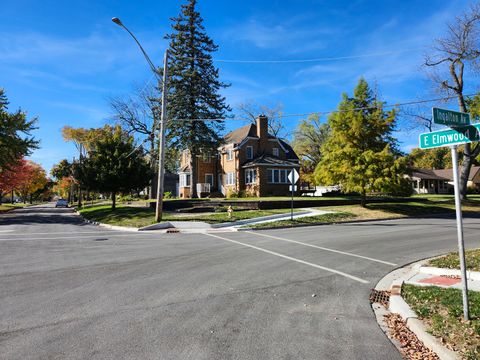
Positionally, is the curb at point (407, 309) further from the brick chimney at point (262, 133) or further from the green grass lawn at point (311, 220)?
the brick chimney at point (262, 133)

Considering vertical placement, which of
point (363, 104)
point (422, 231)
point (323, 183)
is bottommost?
point (422, 231)

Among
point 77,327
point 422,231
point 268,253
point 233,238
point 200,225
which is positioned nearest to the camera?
point 77,327

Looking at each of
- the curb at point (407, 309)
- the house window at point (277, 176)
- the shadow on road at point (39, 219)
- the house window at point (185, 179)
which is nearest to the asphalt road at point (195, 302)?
the curb at point (407, 309)

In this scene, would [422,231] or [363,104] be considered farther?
[363,104]

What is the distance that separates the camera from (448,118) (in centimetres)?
476

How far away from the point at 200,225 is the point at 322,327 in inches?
580

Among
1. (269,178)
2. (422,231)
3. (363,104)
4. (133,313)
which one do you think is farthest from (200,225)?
(269,178)

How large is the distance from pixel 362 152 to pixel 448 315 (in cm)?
2153

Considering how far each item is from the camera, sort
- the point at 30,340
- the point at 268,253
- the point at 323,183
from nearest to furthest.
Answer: the point at 30,340 → the point at 268,253 → the point at 323,183

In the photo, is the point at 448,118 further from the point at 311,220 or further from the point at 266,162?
the point at 266,162

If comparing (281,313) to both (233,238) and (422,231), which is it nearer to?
(233,238)

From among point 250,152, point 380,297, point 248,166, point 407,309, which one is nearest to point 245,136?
point 250,152

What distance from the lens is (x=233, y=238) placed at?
578 inches

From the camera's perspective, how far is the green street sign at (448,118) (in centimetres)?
469
